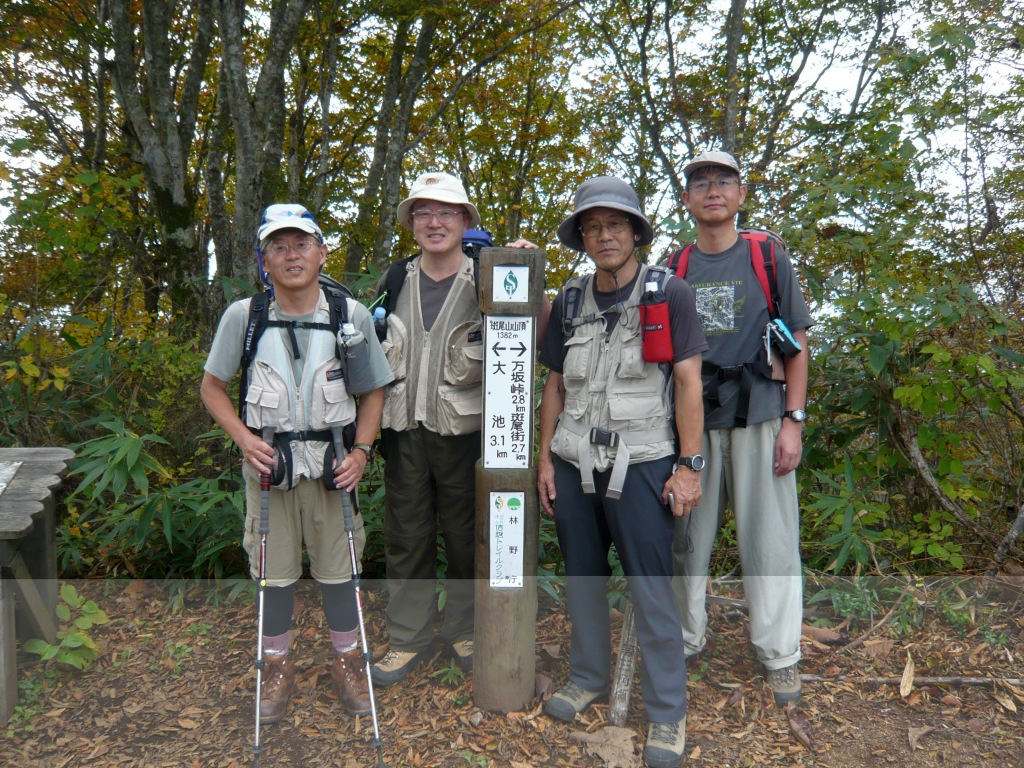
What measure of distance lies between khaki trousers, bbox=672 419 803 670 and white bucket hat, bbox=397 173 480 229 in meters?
1.48

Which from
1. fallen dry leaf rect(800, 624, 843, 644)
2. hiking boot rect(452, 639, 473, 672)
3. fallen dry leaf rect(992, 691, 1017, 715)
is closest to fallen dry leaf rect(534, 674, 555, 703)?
hiking boot rect(452, 639, 473, 672)

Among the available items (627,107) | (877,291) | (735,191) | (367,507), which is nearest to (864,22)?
(627,107)

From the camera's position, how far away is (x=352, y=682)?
3061 mm

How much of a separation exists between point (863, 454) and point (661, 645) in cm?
212

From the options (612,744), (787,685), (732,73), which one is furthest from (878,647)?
(732,73)

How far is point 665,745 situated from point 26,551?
3.28m

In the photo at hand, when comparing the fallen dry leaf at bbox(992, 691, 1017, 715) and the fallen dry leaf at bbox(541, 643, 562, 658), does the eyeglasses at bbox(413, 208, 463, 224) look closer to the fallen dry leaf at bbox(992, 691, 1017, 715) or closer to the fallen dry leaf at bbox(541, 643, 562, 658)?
the fallen dry leaf at bbox(541, 643, 562, 658)

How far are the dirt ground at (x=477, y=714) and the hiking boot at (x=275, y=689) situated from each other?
62 millimetres

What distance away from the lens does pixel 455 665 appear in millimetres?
3330

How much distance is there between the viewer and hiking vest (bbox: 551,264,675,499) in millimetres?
2592

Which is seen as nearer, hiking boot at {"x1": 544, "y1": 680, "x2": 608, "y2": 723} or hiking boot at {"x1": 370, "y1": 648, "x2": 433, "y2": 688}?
hiking boot at {"x1": 544, "y1": 680, "x2": 608, "y2": 723}

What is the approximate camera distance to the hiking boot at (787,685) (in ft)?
9.73

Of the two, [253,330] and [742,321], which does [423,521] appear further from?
[742,321]

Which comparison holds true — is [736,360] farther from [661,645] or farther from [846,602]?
[846,602]
